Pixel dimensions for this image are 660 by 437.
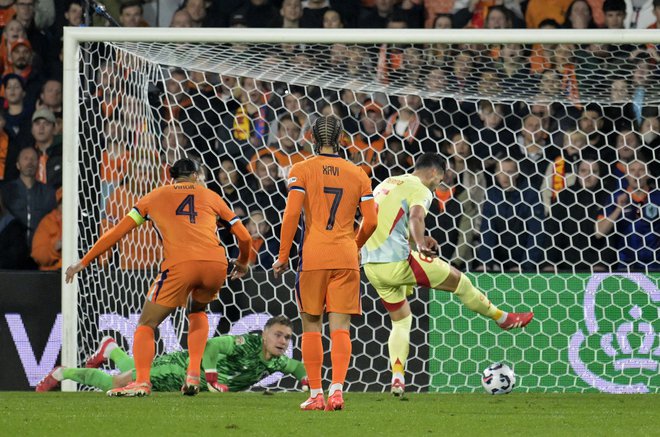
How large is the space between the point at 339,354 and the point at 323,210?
843 mm

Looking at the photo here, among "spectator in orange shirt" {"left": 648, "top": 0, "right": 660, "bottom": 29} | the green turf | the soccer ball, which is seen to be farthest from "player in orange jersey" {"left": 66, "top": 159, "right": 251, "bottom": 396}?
"spectator in orange shirt" {"left": 648, "top": 0, "right": 660, "bottom": 29}

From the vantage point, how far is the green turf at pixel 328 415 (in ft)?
18.3

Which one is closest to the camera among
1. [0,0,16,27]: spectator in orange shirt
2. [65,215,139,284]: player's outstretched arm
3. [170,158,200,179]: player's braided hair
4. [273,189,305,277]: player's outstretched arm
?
[273,189,305,277]: player's outstretched arm

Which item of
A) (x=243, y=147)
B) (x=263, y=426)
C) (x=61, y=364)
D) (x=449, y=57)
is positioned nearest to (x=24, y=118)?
(x=243, y=147)

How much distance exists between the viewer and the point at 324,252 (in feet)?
21.9

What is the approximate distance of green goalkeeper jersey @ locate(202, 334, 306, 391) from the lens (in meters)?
8.84

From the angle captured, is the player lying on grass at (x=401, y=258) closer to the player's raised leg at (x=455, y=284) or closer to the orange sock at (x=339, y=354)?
the player's raised leg at (x=455, y=284)

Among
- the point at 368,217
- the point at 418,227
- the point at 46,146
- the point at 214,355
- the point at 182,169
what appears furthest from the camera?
the point at 46,146

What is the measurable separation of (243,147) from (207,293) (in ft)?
9.65

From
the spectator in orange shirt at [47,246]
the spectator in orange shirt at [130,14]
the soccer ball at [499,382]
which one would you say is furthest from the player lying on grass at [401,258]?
the spectator in orange shirt at [130,14]

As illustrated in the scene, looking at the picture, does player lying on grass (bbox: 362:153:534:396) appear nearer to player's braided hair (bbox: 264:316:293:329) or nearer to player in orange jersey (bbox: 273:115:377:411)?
player's braided hair (bbox: 264:316:293:329)

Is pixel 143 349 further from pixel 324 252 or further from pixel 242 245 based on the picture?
pixel 324 252

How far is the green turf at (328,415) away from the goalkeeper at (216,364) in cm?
34

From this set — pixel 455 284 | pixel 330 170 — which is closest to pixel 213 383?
pixel 455 284
